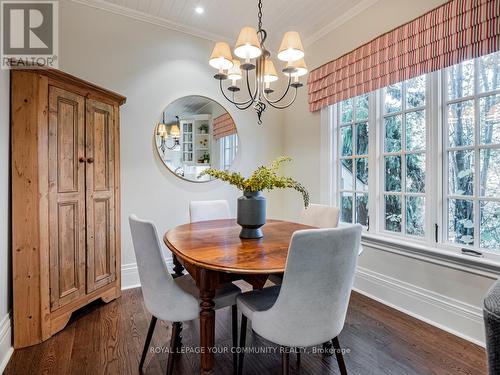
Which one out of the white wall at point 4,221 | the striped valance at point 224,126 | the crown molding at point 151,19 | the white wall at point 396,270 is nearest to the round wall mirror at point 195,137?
the striped valance at point 224,126

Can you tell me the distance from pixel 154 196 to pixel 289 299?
2.25 metres

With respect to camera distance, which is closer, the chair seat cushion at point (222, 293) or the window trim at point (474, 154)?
the chair seat cushion at point (222, 293)

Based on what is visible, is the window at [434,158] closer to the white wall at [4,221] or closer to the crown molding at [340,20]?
the crown molding at [340,20]

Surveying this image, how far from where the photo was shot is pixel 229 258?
4.58 feet

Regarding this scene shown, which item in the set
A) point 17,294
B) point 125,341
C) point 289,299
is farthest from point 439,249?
point 17,294

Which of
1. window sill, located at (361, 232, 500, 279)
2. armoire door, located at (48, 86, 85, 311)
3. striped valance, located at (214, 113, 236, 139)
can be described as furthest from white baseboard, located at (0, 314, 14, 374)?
window sill, located at (361, 232, 500, 279)

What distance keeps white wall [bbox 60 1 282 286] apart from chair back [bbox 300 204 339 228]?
4.19ft

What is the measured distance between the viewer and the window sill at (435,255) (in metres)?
1.88

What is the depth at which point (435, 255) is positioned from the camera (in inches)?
85.4

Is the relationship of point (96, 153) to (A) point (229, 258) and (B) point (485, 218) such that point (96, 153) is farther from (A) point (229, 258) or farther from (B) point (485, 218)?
(B) point (485, 218)

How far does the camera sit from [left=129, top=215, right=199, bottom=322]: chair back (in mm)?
1424

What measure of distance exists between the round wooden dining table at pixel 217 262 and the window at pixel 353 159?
4.67ft

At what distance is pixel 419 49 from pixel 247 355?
2.57 meters

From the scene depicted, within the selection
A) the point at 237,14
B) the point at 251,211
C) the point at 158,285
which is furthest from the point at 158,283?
the point at 237,14
